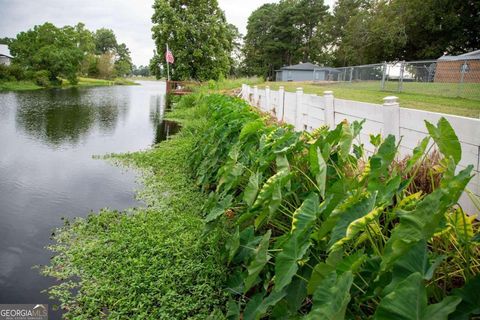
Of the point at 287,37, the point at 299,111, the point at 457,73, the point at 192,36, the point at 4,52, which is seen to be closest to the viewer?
the point at 299,111

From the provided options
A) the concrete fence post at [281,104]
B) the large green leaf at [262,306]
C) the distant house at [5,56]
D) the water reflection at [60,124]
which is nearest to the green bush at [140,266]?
the large green leaf at [262,306]

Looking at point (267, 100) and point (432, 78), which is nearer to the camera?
point (267, 100)

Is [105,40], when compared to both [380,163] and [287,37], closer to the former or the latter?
[287,37]

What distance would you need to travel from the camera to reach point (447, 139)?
1475 mm

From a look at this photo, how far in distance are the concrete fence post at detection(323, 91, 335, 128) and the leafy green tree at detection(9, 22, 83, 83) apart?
37197 millimetres

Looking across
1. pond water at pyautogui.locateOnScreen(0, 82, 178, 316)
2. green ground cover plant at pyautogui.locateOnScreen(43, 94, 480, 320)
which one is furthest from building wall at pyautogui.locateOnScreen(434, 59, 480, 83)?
pond water at pyautogui.locateOnScreen(0, 82, 178, 316)

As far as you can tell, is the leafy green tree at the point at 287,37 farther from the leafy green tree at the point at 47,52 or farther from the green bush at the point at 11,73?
the green bush at the point at 11,73

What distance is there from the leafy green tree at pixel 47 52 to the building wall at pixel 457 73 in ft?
114

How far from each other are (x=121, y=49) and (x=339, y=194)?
97807mm

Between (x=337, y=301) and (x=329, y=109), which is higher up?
(x=329, y=109)

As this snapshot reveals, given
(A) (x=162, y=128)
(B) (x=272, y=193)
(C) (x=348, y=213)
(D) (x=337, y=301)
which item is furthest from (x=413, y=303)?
(A) (x=162, y=128)

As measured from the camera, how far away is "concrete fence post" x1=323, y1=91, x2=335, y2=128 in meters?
3.72

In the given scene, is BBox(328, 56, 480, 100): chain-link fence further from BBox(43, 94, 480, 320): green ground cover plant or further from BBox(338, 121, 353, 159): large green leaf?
BBox(338, 121, 353, 159): large green leaf

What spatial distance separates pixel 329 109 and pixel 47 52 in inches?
1529
